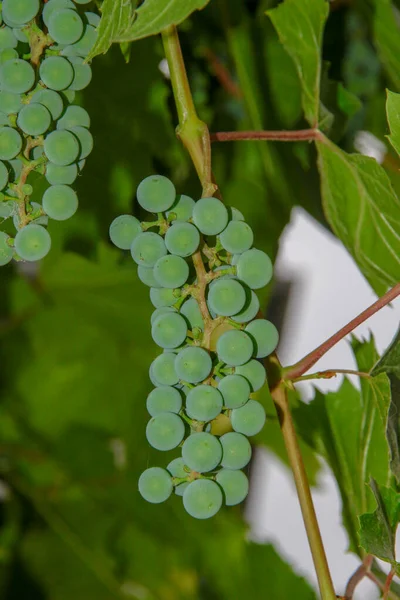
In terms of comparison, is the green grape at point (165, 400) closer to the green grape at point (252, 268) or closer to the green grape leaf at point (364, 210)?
the green grape at point (252, 268)

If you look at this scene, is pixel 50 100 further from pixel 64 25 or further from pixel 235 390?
pixel 235 390

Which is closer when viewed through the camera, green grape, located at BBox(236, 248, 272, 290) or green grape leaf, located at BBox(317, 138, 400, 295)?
green grape, located at BBox(236, 248, 272, 290)

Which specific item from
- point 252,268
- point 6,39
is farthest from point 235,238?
point 6,39

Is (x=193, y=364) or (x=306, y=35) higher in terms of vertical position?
(x=306, y=35)

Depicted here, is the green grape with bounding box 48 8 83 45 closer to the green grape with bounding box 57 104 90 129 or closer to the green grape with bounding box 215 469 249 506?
the green grape with bounding box 57 104 90 129

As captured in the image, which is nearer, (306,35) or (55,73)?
(55,73)

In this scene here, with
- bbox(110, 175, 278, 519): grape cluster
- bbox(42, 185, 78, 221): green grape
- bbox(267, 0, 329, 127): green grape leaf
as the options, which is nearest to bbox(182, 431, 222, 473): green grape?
bbox(110, 175, 278, 519): grape cluster

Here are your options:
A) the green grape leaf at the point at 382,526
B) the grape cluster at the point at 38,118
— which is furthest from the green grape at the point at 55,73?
the green grape leaf at the point at 382,526
